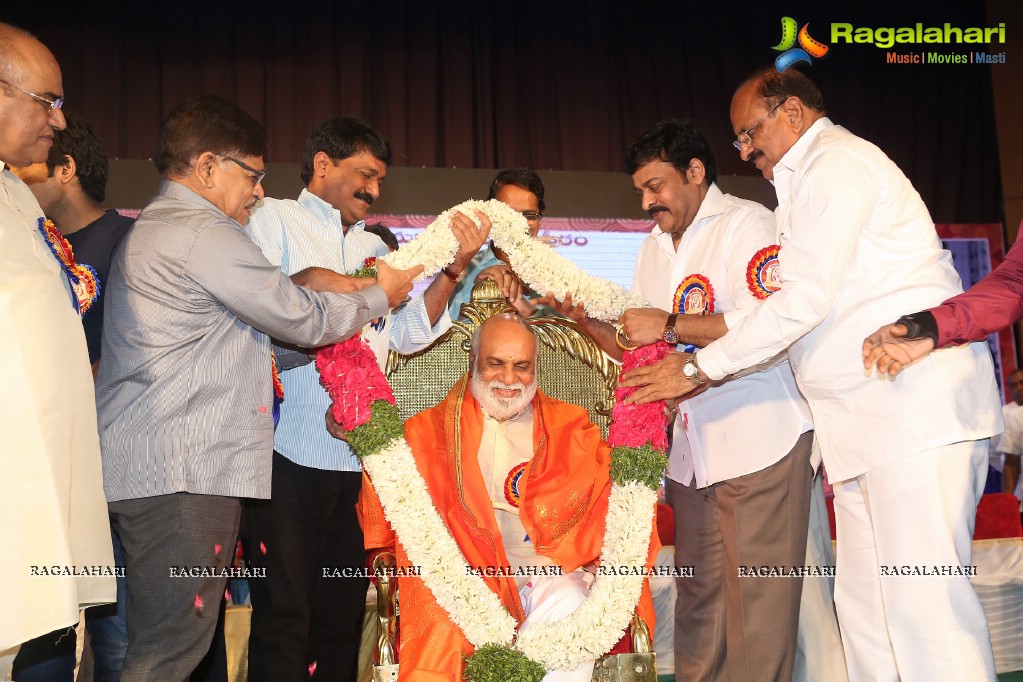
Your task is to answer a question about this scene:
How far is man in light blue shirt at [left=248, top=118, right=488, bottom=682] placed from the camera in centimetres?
371

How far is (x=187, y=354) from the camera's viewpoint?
3076mm

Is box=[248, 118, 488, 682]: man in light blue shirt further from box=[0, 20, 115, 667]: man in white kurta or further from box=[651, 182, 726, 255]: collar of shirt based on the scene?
box=[651, 182, 726, 255]: collar of shirt

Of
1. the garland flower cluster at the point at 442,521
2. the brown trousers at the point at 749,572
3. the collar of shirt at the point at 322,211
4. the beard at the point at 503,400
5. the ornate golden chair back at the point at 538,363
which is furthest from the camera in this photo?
the ornate golden chair back at the point at 538,363

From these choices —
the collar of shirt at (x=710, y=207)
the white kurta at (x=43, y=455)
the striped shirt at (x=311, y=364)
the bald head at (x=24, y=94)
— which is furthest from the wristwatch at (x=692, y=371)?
the bald head at (x=24, y=94)

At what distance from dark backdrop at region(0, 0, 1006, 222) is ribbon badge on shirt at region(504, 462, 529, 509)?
5499mm

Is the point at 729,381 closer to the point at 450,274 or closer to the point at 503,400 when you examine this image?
the point at 503,400

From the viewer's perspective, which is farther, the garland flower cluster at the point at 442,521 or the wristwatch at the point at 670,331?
the wristwatch at the point at 670,331

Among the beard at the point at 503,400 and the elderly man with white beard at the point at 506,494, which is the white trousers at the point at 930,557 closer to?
the elderly man with white beard at the point at 506,494

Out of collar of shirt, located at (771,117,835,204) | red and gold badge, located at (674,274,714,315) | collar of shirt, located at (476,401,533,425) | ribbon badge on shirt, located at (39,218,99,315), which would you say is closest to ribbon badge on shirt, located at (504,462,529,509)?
collar of shirt, located at (476,401,533,425)

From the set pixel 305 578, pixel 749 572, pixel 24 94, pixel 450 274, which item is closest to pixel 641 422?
pixel 749 572

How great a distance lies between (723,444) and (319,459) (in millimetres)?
1833

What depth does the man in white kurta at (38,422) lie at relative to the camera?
8.27ft

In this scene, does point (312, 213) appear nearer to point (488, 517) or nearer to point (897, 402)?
point (488, 517)

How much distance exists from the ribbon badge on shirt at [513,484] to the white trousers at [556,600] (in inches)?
16.0
